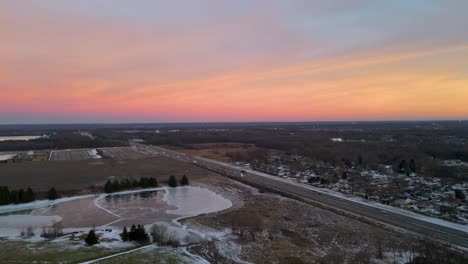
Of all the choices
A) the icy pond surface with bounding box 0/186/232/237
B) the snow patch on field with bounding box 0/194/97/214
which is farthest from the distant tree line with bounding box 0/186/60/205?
the icy pond surface with bounding box 0/186/232/237

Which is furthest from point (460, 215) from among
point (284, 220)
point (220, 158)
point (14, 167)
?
point (14, 167)

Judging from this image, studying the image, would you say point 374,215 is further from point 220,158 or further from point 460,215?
point 220,158

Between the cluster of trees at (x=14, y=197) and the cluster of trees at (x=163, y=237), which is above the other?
the cluster of trees at (x=14, y=197)

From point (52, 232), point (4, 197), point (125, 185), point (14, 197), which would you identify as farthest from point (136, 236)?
point (4, 197)

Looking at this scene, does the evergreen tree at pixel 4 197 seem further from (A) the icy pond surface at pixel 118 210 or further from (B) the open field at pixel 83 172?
(B) the open field at pixel 83 172

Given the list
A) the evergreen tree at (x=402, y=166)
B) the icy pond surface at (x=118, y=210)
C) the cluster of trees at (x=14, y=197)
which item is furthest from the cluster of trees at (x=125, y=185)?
the evergreen tree at (x=402, y=166)

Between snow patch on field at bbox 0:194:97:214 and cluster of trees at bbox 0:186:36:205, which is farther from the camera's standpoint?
cluster of trees at bbox 0:186:36:205

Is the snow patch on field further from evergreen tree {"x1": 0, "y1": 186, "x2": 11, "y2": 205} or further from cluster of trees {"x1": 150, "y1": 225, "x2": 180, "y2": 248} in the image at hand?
cluster of trees {"x1": 150, "y1": 225, "x2": 180, "y2": 248}

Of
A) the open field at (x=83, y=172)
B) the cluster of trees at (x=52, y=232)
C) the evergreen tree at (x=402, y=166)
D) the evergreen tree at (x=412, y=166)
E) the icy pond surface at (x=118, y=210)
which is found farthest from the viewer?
the evergreen tree at (x=402, y=166)
